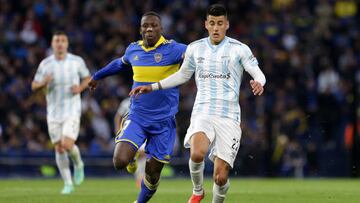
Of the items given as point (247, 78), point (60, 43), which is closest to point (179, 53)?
point (60, 43)

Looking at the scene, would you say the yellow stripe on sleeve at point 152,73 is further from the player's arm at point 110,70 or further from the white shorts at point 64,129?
the white shorts at point 64,129

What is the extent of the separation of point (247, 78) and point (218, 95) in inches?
534

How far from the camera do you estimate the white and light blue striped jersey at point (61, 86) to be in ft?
59.9

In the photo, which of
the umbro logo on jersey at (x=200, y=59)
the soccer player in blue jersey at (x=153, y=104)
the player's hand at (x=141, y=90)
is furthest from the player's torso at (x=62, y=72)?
the umbro logo on jersey at (x=200, y=59)

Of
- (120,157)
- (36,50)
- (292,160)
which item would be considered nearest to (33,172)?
(36,50)

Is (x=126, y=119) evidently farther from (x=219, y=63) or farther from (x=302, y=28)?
(x=302, y=28)

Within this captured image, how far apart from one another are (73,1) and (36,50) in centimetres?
289

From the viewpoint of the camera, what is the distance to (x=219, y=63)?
1225 cm

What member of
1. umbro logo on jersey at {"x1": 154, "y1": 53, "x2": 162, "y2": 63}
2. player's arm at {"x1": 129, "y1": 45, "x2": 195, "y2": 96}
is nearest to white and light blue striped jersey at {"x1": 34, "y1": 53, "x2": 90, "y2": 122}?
umbro logo on jersey at {"x1": 154, "y1": 53, "x2": 162, "y2": 63}

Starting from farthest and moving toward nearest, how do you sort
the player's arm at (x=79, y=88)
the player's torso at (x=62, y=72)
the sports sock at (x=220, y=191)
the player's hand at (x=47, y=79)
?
the player's torso at (x=62, y=72) < the player's arm at (x=79, y=88) < the player's hand at (x=47, y=79) < the sports sock at (x=220, y=191)

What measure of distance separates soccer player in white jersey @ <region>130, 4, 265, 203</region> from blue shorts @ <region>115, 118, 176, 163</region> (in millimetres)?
623

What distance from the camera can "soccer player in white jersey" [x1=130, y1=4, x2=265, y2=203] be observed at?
39.7ft

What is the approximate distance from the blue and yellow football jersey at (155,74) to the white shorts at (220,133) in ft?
3.24

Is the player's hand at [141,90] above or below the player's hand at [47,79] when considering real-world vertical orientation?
above
